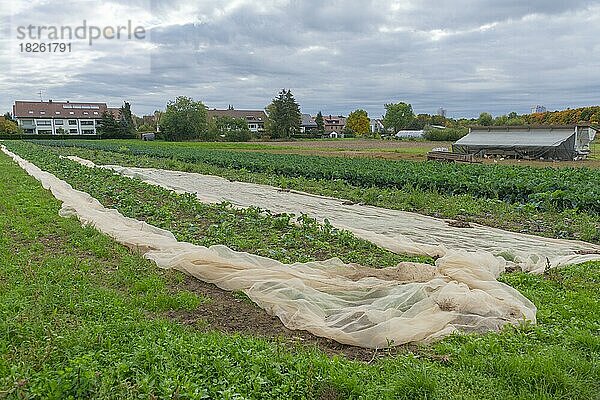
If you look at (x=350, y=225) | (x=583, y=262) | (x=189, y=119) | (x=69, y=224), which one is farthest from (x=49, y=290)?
(x=189, y=119)

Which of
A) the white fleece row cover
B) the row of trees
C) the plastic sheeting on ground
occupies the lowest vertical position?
the plastic sheeting on ground

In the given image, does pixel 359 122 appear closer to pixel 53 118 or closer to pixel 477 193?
pixel 53 118

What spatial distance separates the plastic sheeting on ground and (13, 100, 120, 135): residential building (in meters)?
88.7

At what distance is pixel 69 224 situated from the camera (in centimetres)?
901

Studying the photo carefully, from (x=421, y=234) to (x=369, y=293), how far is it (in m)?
4.08

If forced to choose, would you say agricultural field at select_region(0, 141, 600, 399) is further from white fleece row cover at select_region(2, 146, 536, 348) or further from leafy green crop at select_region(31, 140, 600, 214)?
leafy green crop at select_region(31, 140, 600, 214)

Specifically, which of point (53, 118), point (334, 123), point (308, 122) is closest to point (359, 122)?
point (308, 122)

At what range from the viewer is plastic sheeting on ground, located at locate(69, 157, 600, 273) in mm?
7482

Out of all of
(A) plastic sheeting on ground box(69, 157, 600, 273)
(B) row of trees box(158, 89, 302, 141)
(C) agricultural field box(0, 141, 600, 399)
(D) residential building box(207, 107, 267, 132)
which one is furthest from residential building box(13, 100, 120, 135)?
(C) agricultural field box(0, 141, 600, 399)

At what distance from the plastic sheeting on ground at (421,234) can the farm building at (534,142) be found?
83.7 feet

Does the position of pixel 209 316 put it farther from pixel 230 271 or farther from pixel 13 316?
pixel 13 316

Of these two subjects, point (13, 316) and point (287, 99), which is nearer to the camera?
point (13, 316)

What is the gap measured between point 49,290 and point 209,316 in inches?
69.9

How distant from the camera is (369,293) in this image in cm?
545
